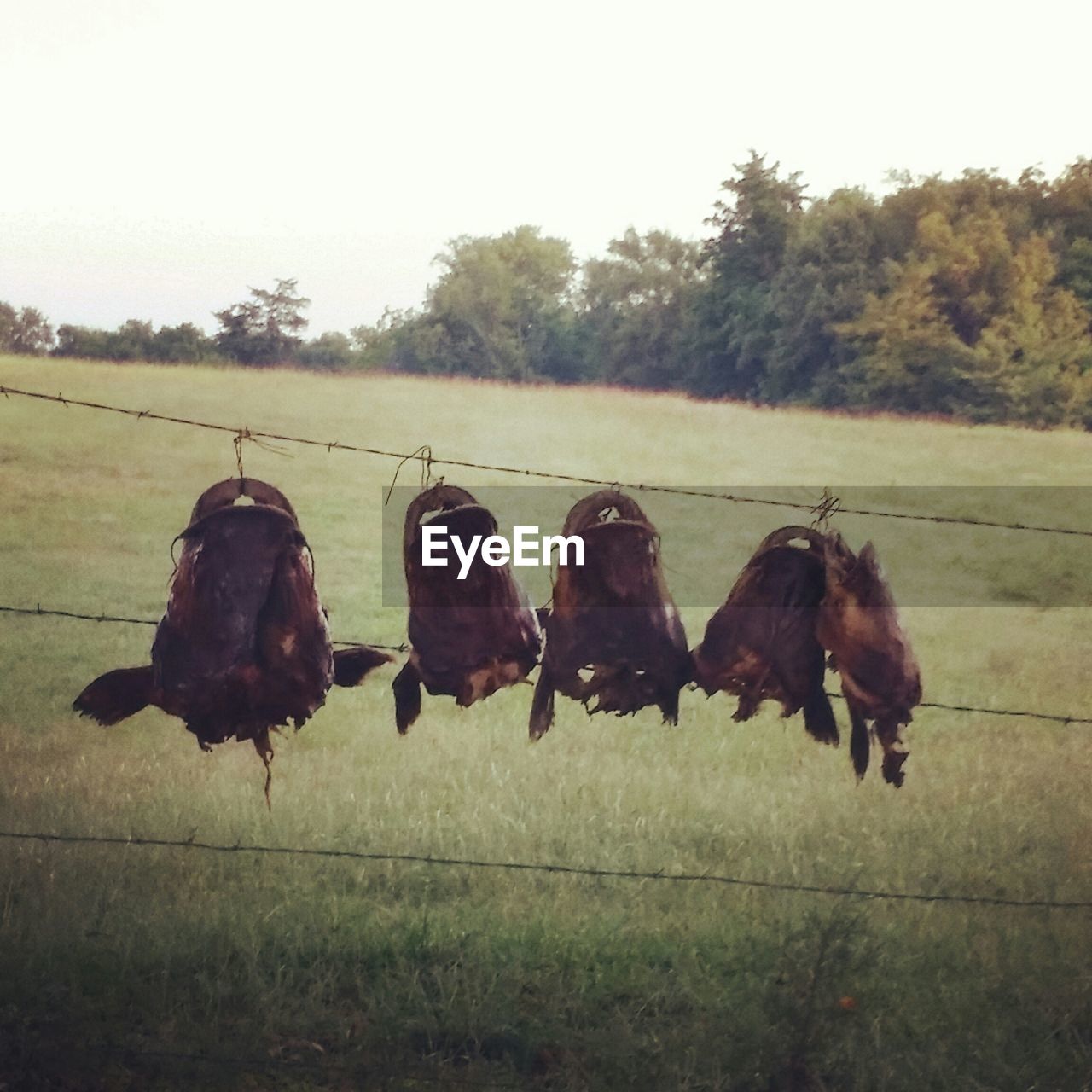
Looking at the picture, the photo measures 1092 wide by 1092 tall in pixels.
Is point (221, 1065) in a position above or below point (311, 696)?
below

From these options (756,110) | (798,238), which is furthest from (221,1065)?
(756,110)

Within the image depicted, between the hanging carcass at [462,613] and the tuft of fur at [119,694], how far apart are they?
0.62 m

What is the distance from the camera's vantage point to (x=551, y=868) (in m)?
2.75

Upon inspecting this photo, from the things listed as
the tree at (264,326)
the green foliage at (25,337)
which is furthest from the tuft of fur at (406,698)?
the green foliage at (25,337)

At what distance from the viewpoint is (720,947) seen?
8.93 feet

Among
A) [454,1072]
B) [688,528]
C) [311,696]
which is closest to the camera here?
[311,696]

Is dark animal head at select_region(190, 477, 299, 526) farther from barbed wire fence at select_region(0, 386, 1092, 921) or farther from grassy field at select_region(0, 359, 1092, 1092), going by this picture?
grassy field at select_region(0, 359, 1092, 1092)

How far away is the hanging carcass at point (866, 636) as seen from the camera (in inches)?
93.3

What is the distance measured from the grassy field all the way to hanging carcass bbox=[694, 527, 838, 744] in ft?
1.17

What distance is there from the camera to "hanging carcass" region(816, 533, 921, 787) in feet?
7.77

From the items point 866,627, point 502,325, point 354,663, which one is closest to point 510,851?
point 354,663

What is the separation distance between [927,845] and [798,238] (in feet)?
5.11

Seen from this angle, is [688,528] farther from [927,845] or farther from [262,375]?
[262,375]

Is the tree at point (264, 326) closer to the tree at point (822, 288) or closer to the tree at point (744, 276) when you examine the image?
the tree at point (744, 276)
